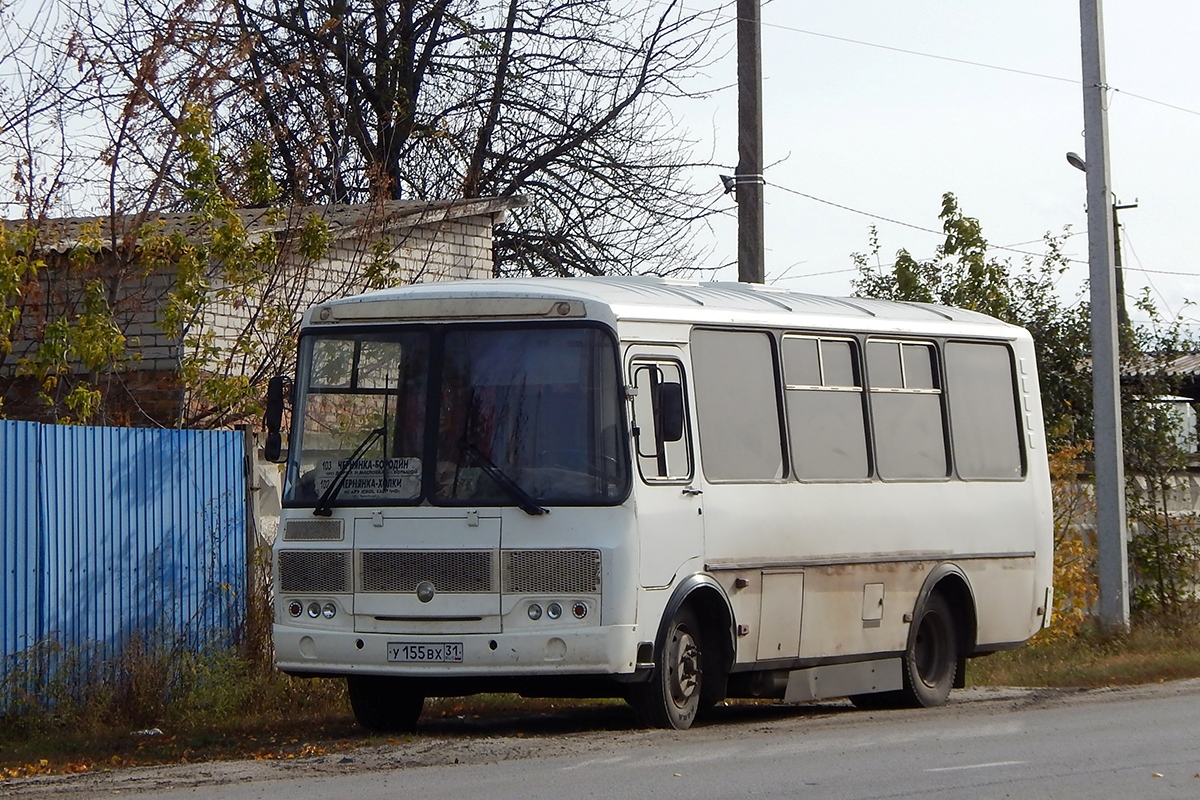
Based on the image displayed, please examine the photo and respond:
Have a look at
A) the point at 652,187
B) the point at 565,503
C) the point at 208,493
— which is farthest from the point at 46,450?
the point at 652,187

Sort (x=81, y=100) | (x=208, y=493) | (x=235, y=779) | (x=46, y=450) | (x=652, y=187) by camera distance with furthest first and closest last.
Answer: (x=652, y=187) < (x=81, y=100) < (x=208, y=493) < (x=46, y=450) < (x=235, y=779)

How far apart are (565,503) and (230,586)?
12.9 ft

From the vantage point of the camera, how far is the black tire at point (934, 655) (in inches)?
555

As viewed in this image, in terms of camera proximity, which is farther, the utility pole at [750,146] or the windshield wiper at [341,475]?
the utility pole at [750,146]

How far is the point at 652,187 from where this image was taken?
24.8 metres

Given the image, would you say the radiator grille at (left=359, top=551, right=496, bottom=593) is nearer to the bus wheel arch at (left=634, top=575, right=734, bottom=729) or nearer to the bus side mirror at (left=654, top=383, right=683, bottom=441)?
the bus wheel arch at (left=634, top=575, right=734, bottom=729)

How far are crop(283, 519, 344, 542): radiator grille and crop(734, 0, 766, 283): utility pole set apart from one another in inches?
283

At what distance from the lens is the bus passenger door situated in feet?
36.4

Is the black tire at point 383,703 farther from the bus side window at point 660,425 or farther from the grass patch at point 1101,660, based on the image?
the grass patch at point 1101,660

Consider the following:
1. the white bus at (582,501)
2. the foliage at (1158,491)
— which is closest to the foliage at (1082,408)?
the foliage at (1158,491)

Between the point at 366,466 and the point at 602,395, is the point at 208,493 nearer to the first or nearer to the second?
the point at 366,466

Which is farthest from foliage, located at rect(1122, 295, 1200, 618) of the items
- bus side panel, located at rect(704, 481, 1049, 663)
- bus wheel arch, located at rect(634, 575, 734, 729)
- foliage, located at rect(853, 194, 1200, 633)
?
bus wheel arch, located at rect(634, 575, 734, 729)

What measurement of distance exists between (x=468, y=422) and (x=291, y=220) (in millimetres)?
5631

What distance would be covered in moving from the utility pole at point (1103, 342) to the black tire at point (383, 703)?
935 centimetres
